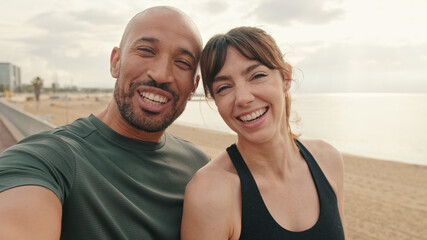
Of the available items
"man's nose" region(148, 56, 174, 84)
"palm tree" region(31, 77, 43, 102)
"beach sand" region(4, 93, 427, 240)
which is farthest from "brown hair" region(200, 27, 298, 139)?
"palm tree" region(31, 77, 43, 102)

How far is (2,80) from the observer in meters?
168

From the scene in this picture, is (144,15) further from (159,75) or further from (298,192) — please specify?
(298,192)

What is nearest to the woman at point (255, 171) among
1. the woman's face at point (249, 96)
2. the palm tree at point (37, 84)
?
the woman's face at point (249, 96)

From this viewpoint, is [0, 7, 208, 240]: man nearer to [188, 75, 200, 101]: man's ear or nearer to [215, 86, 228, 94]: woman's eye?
[188, 75, 200, 101]: man's ear

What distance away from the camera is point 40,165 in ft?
Answer: 4.84

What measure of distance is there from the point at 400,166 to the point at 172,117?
15845 millimetres

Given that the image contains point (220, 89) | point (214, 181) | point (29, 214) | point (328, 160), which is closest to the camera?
point (29, 214)

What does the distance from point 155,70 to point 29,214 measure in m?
1.36

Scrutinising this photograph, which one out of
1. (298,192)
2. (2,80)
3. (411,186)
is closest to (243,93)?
(298,192)

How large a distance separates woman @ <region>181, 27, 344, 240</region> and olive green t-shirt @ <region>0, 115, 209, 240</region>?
239mm

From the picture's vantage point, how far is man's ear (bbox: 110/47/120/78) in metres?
2.62

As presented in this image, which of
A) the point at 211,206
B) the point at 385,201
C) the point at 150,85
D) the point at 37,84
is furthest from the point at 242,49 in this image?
the point at 37,84

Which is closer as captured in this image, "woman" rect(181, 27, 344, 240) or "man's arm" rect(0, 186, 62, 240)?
"man's arm" rect(0, 186, 62, 240)

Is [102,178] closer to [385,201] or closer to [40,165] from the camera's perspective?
[40,165]
